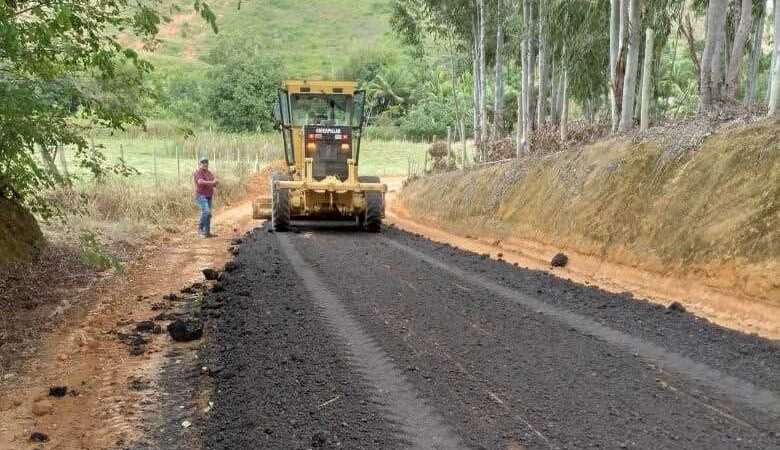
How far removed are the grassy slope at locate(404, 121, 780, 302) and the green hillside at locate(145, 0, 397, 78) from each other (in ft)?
224

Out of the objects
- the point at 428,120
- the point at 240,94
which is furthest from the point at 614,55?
the point at 428,120

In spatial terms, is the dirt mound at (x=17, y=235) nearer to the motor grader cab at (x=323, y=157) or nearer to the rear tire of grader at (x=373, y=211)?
the motor grader cab at (x=323, y=157)

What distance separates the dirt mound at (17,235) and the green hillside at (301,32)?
233 ft

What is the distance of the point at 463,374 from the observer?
4.62m

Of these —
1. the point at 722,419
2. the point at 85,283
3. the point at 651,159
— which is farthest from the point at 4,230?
the point at 651,159

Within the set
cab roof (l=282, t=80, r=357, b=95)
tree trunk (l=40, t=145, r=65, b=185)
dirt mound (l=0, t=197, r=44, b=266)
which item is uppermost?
cab roof (l=282, t=80, r=357, b=95)

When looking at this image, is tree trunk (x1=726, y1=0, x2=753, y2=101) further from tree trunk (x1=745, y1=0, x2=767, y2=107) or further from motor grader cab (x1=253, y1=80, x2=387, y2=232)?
tree trunk (x1=745, y1=0, x2=767, y2=107)

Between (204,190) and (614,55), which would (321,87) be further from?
(614,55)

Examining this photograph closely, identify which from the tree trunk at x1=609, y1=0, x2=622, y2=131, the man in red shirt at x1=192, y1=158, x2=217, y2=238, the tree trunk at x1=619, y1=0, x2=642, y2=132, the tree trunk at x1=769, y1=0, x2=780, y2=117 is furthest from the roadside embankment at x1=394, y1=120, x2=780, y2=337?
the man in red shirt at x1=192, y1=158, x2=217, y2=238

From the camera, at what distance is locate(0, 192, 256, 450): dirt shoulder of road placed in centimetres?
411

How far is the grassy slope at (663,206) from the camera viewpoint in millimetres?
7504

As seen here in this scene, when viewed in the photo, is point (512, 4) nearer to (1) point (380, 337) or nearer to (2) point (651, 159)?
(2) point (651, 159)

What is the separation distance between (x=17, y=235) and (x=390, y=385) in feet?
21.8

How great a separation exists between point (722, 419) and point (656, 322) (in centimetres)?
238
